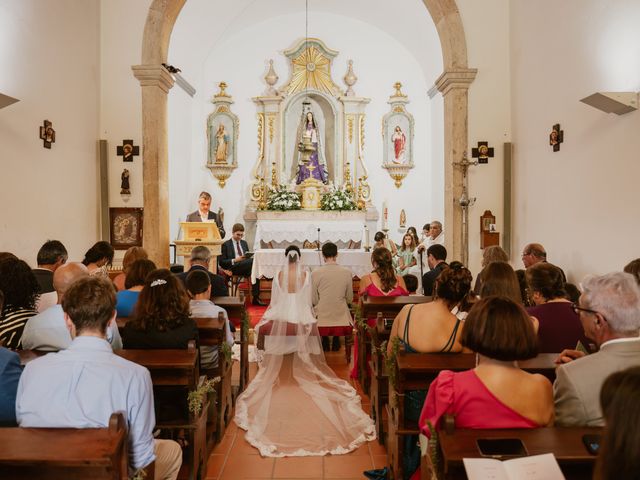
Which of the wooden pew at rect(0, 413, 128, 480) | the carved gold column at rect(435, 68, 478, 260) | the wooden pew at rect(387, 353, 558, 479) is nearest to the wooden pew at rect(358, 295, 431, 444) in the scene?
the wooden pew at rect(387, 353, 558, 479)

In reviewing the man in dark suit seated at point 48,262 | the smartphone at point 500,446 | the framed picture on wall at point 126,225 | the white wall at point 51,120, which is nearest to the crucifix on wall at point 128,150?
the white wall at point 51,120

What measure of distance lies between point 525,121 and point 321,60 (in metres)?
6.64

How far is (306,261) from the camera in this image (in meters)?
9.88

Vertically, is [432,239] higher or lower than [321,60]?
lower

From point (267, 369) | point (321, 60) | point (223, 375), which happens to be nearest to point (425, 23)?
point (321, 60)

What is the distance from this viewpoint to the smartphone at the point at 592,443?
184cm

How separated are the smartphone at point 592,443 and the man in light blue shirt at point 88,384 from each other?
5.24 feet

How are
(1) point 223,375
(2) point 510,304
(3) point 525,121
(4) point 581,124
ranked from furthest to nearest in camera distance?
(3) point 525,121 → (4) point 581,124 → (1) point 223,375 → (2) point 510,304

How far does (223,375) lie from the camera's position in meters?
4.30

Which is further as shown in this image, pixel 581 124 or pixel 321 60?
pixel 321 60

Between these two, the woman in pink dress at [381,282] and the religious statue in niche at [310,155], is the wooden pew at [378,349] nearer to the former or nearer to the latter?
the woman in pink dress at [381,282]

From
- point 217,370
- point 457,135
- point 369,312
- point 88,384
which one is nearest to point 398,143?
point 457,135

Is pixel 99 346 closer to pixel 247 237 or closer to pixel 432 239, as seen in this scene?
pixel 432 239

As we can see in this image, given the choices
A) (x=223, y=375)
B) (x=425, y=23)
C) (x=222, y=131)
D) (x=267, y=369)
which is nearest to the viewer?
(x=223, y=375)
